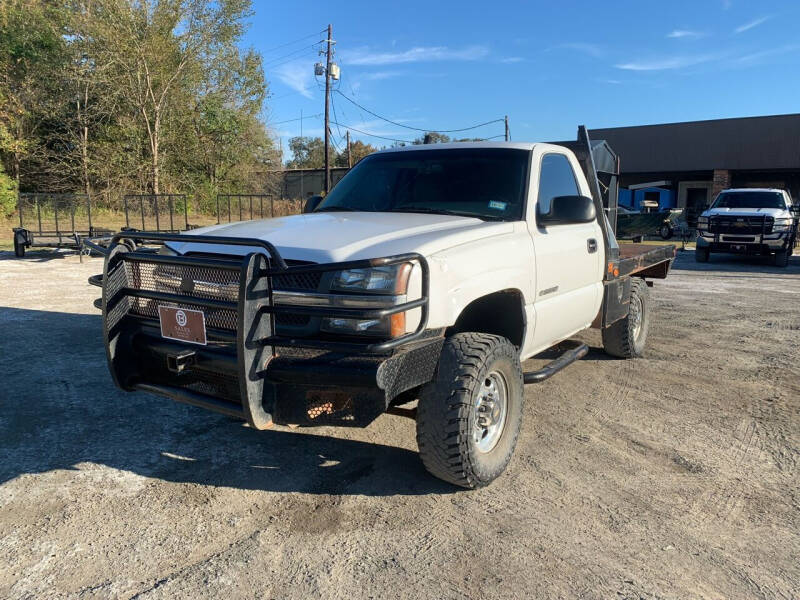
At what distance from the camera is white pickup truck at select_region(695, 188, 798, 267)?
15.5 metres

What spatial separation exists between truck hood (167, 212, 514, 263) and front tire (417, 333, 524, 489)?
0.57 m

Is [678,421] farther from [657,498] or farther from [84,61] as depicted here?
[84,61]

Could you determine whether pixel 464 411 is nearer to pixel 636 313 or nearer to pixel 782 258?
pixel 636 313

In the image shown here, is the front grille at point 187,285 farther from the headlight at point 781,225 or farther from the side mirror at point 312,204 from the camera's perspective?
the headlight at point 781,225

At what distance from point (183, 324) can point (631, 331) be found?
4.38 meters

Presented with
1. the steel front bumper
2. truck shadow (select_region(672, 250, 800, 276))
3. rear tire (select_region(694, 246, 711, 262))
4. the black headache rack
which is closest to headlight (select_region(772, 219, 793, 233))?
the steel front bumper

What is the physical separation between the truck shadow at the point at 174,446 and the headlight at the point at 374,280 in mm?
1198

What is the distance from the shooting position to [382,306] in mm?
2939

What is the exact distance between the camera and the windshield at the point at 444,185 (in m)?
4.21

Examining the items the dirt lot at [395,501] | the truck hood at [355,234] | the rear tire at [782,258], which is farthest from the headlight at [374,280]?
the rear tire at [782,258]

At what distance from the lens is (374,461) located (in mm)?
3834

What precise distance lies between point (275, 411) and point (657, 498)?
2.11 meters

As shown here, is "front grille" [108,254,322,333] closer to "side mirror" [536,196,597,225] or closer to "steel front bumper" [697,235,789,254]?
"side mirror" [536,196,597,225]

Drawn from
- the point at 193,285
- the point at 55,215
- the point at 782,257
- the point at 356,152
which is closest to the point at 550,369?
the point at 193,285
